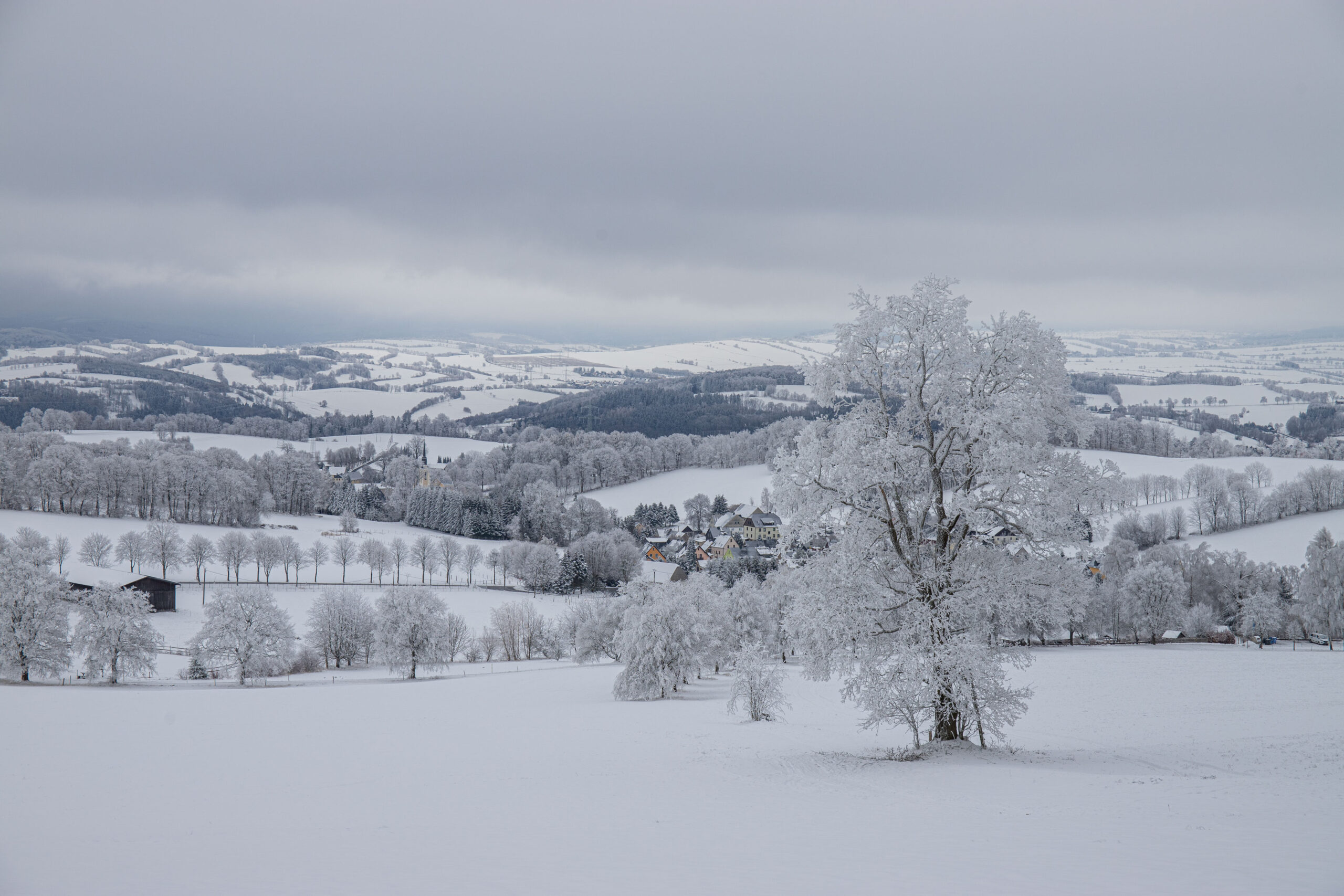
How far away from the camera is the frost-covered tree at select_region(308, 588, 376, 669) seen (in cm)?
5603

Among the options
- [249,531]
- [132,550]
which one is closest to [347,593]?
[132,550]

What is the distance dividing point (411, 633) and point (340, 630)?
1069cm

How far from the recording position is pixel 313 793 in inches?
546

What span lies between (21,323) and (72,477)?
9104 centimetres

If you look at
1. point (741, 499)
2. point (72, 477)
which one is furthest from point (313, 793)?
point (741, 499)

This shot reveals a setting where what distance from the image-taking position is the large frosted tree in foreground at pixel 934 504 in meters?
13.6

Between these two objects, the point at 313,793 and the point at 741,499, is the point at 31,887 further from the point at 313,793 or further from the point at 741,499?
the point at 741,499

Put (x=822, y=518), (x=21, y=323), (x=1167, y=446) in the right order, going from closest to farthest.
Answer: (x=822, y=518), (x=1167, y=446), (x=21, y=323)

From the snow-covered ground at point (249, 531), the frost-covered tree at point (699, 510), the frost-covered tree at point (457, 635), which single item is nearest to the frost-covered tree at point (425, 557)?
the snow-covered ground at point (249, 531)

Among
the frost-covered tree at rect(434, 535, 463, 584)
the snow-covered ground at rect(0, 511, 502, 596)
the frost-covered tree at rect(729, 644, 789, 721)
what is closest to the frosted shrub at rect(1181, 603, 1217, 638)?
the frost-covered tree at rect(729, 644, 789, 721)

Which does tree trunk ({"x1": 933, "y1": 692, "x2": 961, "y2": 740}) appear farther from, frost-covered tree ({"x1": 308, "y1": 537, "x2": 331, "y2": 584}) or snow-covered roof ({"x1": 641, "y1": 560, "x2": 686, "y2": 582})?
frost-covered tree ({"x1": 308, "y1": 537, "x2": 331, "y2": 584})

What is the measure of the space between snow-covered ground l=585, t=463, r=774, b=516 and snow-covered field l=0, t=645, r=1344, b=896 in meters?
101

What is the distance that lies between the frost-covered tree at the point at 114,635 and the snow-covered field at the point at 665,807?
17630 mm

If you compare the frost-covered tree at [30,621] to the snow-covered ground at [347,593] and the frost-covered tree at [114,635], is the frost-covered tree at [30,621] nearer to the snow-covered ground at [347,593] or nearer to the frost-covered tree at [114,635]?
the frost-covered tree at [114,635]
